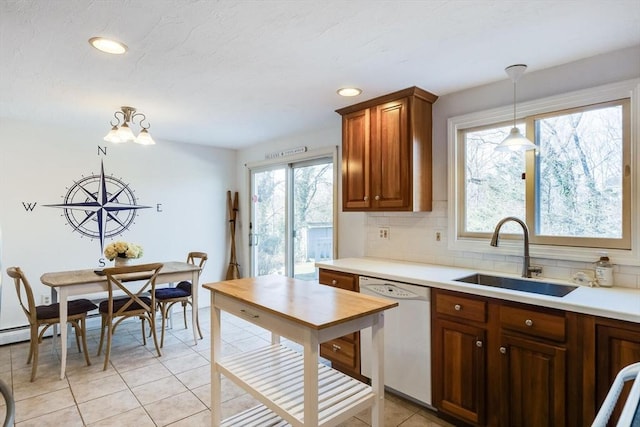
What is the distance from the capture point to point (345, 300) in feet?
5.96

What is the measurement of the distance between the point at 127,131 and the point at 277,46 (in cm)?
161

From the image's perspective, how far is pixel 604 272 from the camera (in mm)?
2043

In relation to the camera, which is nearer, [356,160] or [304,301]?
[304,301]

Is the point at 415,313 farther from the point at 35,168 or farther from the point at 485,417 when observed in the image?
the point at 35,168

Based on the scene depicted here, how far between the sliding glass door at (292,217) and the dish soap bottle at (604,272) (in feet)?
7.79

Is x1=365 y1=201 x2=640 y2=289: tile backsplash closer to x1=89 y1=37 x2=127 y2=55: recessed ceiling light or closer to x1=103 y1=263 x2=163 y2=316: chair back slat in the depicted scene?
x1=103 y1=263 x2=163 y2=316: chair back slat

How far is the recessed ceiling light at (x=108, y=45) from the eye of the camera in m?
1.93

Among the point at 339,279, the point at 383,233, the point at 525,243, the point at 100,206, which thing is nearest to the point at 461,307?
the point at 525,243

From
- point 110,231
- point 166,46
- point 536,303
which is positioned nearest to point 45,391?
point 110,231

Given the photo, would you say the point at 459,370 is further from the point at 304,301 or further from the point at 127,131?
the point at 127,131

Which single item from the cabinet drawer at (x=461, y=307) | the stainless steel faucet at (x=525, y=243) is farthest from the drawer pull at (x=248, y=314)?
the stainless steel faucet at (x=525, y=243)

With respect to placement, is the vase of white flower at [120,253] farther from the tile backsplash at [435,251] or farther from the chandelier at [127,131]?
the tile backsplash at [435,251]

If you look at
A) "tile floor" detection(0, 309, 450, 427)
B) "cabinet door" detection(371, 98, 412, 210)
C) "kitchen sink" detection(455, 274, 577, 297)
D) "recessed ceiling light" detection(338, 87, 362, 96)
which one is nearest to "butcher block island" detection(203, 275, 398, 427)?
"tile floor" detection(0, 309, 450, 427)

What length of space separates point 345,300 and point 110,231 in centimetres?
355
